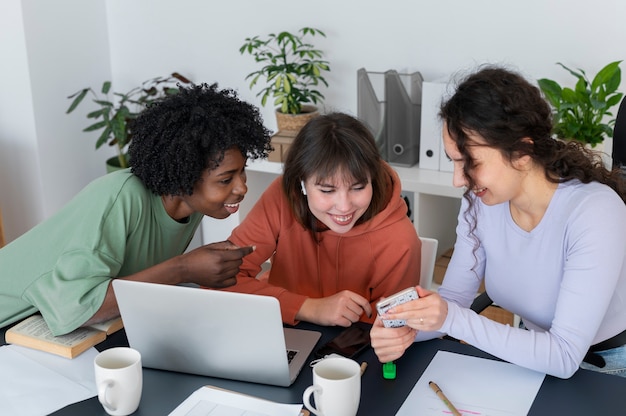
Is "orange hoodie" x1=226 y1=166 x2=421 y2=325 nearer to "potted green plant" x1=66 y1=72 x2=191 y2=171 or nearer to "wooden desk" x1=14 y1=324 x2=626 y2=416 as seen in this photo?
"wooden desk" x1=14 y1=324 x2=626 y2=416

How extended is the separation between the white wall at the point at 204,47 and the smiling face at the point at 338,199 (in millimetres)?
1324

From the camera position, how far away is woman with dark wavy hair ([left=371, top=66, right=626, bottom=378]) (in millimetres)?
1327

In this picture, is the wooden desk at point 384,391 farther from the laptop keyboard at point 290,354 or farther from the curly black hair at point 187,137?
the curly black hair at point 187,137

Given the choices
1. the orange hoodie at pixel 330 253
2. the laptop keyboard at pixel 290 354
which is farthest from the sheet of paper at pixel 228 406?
the orange hoodie at pixel 330 253

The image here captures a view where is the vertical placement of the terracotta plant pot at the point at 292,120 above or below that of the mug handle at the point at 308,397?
above

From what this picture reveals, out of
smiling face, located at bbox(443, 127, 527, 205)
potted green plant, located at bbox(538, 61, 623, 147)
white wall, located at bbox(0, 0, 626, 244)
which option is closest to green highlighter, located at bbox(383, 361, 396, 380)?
smiling face, located at bbox(443, 127, 527, 205)

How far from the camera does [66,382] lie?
52.4 inches

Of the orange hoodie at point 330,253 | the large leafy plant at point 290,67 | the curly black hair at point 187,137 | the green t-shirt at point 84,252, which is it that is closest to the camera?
the green t-shirt at point 84,252

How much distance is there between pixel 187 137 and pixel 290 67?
1440mm

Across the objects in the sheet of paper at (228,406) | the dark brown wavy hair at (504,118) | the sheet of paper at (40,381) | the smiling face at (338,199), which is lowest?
the sheet of paper at (40,381)

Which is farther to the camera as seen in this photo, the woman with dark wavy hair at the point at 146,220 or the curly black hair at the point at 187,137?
the curly black hair at the point at 187,137

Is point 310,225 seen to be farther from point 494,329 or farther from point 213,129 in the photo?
point 494,329

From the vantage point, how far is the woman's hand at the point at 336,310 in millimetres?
1505

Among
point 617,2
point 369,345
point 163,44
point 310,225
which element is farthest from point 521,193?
point 163,44
